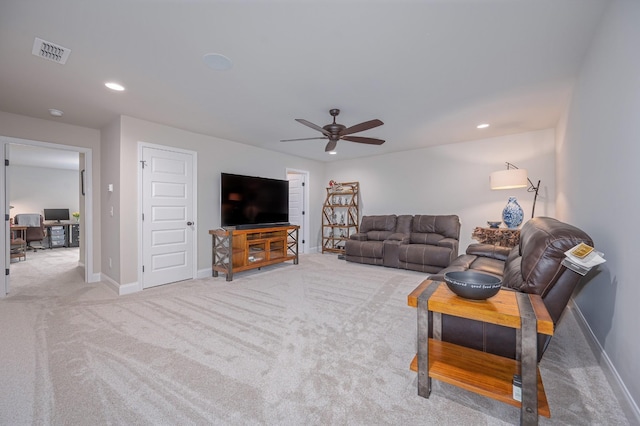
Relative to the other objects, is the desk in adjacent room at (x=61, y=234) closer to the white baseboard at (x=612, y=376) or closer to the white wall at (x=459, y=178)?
the white wall at (x=459, y=178)

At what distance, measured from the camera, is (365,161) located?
6320mm

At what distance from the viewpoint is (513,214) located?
13.4 feet

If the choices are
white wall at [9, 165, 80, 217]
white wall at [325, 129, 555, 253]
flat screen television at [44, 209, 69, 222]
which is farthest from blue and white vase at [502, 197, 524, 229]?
white wall at [9, 165, 80, 217]

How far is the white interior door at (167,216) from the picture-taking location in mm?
3730

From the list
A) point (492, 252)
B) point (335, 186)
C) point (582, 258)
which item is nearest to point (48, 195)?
point (335, 186)

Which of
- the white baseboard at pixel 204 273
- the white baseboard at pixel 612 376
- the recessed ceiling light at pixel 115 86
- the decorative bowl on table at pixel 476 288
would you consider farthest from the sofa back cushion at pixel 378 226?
the recessed ceiling light at pixel 115 86

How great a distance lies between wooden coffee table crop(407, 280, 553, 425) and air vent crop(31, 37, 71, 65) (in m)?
3.11

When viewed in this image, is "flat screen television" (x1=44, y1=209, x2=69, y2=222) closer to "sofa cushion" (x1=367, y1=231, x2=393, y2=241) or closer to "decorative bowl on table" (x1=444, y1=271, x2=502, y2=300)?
"sofa cushion" (x1=367, y1=231, x2=393, y2=241)

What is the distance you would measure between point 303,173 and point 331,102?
3.45 meters

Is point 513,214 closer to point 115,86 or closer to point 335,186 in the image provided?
point 335,186

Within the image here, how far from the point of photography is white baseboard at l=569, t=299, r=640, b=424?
4.42ft

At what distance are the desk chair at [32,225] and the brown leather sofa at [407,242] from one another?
307 inches

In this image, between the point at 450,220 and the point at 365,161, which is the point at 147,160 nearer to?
the point at 365,161

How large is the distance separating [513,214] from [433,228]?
1.28 meters
